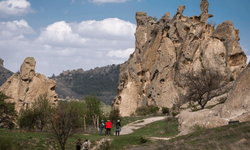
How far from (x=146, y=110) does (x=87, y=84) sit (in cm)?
13816

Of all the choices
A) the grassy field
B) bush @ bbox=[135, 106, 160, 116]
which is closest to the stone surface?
the grassy field

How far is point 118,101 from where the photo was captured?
5025 cm

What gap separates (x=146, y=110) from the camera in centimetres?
4441

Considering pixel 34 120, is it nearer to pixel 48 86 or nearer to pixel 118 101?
pixel 48 86

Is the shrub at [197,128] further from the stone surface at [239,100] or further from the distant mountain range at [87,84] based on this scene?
the distant mountain range at [87,84]

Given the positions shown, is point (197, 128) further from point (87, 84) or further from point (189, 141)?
point (87, 84)

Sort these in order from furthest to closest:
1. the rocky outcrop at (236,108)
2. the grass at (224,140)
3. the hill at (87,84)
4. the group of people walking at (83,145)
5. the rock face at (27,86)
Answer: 1. the hill at (87,84)
2. the rock face at (27,86)
3. the rocky outcrop at (236,108)
4. the group of people walking at (83,145)
5. the grass at (224,140)

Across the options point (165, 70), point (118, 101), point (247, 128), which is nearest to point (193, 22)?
point (165, 70)

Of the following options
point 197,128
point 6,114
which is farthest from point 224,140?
point 6,114

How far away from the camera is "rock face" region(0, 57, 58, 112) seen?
4125 cm

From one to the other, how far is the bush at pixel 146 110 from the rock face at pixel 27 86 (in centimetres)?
1417

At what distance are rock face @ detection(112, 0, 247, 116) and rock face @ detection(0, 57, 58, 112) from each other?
556 inches

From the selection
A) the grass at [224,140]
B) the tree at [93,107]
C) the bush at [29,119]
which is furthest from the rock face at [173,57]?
the grass at [224,140]

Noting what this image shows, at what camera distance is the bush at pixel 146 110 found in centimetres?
4244
